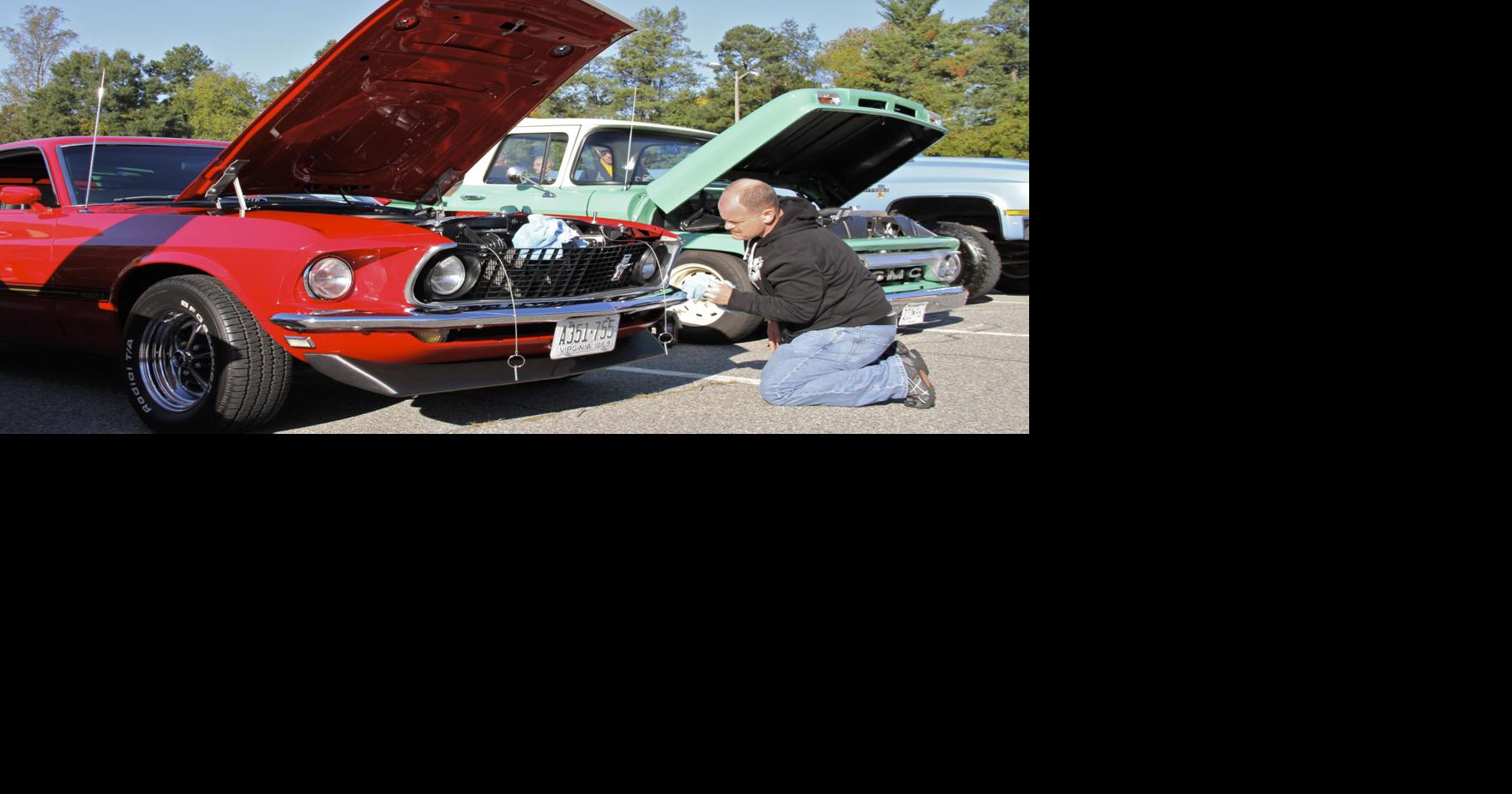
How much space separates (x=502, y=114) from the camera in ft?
14.4

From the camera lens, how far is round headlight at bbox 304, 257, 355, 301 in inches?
123

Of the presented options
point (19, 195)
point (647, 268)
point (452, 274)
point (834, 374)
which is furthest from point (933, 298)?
point (19, 195)

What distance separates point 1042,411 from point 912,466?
33cm

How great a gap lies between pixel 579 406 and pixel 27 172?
255 cm

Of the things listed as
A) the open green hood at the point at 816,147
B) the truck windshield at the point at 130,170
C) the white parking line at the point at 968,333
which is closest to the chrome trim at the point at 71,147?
the truck windshield at the point at 130,170

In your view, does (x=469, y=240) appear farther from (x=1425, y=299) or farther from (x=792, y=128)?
(x=792, y=128)

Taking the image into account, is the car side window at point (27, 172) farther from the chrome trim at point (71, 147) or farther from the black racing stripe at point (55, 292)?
the black racing stripe at point (55, 292)

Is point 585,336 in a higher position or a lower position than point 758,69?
lower

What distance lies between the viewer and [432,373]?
3.27 meters

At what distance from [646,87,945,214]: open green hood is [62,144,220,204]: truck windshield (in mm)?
2367

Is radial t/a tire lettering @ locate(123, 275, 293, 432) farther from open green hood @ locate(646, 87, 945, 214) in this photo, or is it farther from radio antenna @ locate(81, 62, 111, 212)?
open green hood @ locate(646, 87, 945, 214)

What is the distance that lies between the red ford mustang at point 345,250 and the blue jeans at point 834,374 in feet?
1.73

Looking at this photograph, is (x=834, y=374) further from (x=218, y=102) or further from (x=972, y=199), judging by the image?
(x=218, y=102)

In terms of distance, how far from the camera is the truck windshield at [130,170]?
4.12 meters
